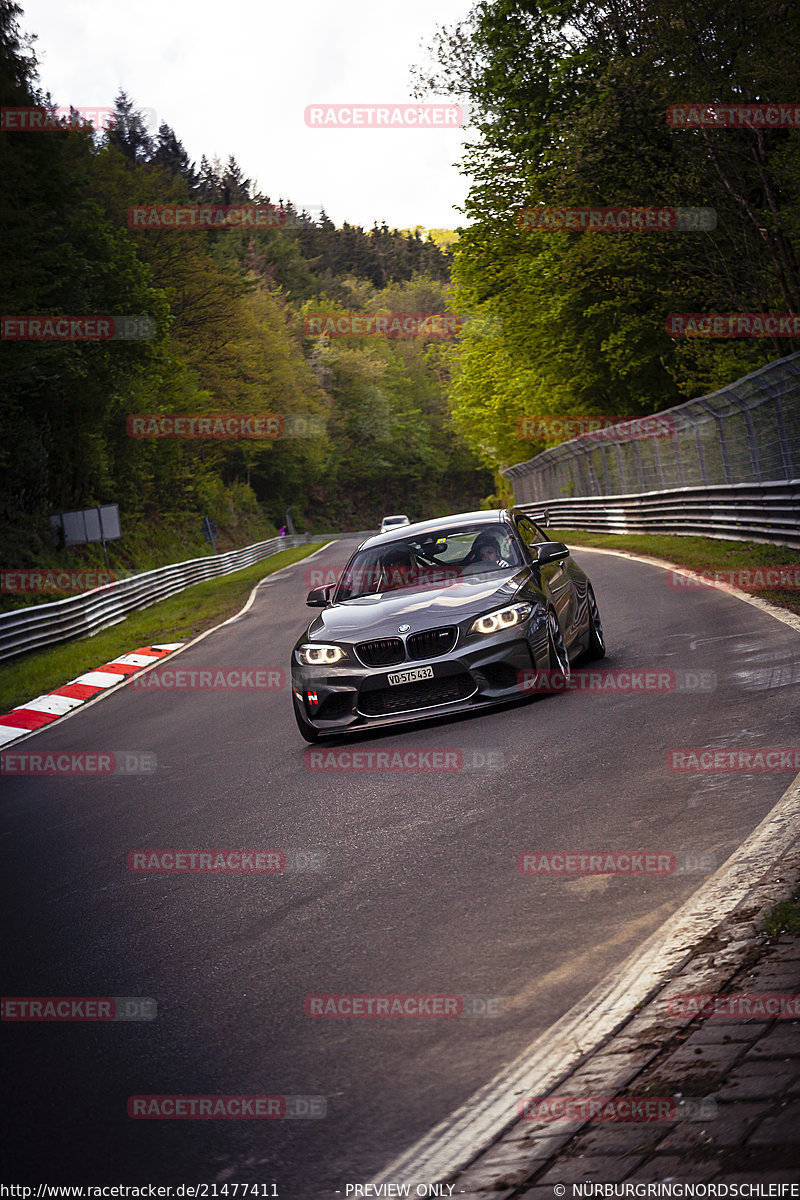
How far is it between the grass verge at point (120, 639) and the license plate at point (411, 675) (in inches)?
323

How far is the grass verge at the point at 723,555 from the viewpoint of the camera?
1402cm

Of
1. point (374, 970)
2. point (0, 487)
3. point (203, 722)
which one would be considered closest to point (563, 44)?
point (0, 487)

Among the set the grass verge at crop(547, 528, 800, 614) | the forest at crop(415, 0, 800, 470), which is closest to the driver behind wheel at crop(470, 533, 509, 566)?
the grass verge at crop(547, 528, 800, 614)

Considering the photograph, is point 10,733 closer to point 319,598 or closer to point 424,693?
point 319,598

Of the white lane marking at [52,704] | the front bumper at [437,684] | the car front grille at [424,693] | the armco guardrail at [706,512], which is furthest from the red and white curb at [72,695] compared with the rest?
the armco guardrail at [706,512]

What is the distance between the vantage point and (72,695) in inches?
619

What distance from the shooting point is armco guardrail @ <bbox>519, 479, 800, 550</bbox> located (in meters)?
17.4

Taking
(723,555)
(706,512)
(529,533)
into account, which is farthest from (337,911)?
(706,512)

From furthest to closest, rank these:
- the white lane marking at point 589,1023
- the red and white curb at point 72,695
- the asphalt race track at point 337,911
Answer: the red and white curb at point 72,695 < the asphalt race track at point 337,911 < the white lane marking at point 589,1023

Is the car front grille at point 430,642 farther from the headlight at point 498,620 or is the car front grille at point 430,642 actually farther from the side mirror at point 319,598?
the side mirror at point 319,598

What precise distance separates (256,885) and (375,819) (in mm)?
995

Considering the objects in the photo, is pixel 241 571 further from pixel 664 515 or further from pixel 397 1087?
pixel 397 1087

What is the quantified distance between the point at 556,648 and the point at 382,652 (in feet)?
4.33

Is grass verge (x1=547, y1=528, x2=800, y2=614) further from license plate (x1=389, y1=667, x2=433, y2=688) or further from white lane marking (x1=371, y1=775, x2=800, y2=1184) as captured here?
white lane marking (x1=371, y1=775, x2=800, y2=1184)
